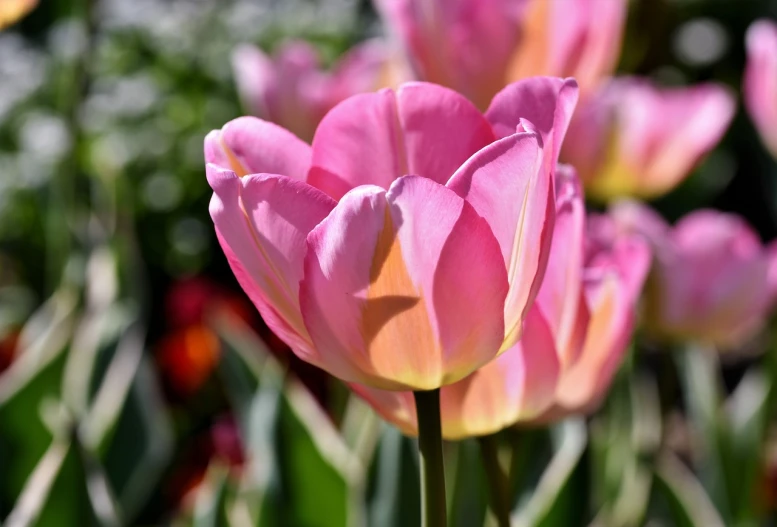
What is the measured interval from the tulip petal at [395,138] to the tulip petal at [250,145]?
0.02 metres

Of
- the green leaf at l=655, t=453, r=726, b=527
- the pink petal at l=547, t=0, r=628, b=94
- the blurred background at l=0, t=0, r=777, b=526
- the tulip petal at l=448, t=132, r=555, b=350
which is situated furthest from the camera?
the blurred background at l=0, t=0, r=777, b=526

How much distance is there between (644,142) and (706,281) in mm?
171

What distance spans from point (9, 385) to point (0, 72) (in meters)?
2.99

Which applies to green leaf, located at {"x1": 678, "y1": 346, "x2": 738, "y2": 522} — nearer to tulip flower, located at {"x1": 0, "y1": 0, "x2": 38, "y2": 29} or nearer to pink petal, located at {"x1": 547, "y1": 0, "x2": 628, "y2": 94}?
pink petal, located at {"x1": 547, "y1": 0, "x2": 628, "y2": 94}

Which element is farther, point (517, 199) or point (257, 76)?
point (257, 76)

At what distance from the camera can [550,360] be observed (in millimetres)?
441

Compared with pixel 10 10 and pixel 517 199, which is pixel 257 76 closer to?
pixel 10 10

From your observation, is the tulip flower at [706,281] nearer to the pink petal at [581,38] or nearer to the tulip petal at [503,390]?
the pink petal at [581,38]

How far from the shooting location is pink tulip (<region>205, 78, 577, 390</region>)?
0.35 m

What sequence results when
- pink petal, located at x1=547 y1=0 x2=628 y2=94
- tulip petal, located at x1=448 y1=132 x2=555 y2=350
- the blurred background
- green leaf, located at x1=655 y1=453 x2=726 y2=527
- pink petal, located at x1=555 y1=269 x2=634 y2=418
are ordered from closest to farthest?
tulip petal, located at x1=448 y1=132 x2=555 y2=350
pink petal, located at x1=555 y1=269 x2=634 y2=418
pink petal, located at x1=547 y1=0 x2=628 y2=94
green leaf, located at x1=655 y1=453 x2=726 y2=527
the blurred background

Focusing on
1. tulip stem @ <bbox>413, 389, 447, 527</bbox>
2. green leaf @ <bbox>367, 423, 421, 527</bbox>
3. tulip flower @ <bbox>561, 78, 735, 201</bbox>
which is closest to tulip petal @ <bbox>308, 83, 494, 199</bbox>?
tulip stem @ <bbox>413, 389, 447, 527</bbox>

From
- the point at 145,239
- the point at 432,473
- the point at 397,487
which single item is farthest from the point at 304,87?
the point at 145,239

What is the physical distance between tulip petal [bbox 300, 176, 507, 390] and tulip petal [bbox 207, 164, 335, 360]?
0.01m

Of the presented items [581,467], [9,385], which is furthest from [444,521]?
[9,385]
